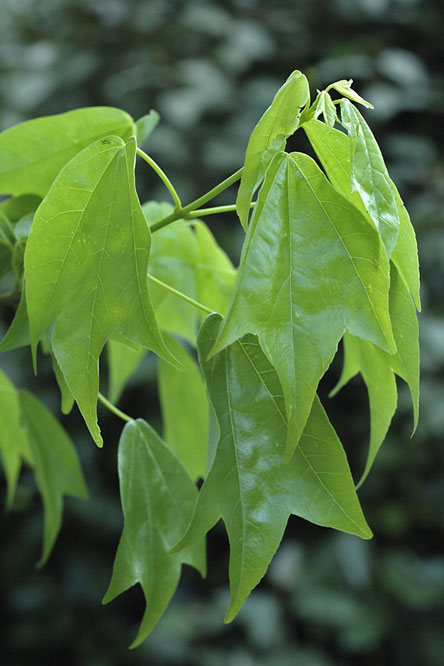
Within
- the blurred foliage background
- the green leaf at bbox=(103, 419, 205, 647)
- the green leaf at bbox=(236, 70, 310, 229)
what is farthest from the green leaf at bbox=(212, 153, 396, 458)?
the blurred foliage background

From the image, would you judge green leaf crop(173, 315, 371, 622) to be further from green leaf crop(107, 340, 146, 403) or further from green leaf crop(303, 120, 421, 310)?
green leaf crop(107, 340, 146, 403)

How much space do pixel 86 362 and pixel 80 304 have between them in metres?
0.02

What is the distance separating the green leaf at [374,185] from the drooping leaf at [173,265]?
198 millimetres

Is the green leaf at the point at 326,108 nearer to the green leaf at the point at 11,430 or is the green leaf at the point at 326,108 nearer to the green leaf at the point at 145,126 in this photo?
the green leaf at the point at 145,126

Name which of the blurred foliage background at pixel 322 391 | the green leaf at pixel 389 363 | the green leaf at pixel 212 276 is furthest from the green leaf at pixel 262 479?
the blurred foliage background at pixel 322 391

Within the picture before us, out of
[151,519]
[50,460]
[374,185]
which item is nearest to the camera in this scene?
[374,185]

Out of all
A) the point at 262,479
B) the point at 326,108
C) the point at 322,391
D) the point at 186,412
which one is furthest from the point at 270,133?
the point at 322,391

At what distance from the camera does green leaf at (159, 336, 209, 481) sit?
0.48 meters

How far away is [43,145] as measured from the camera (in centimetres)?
41

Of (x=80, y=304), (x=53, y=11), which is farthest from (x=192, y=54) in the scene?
(x=80, y=304)

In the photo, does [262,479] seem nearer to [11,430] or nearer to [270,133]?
[270,133]

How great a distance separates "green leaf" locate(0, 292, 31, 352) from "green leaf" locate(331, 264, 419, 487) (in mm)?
141

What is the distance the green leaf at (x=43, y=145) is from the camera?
1.34 feet

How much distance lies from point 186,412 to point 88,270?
0.20m
